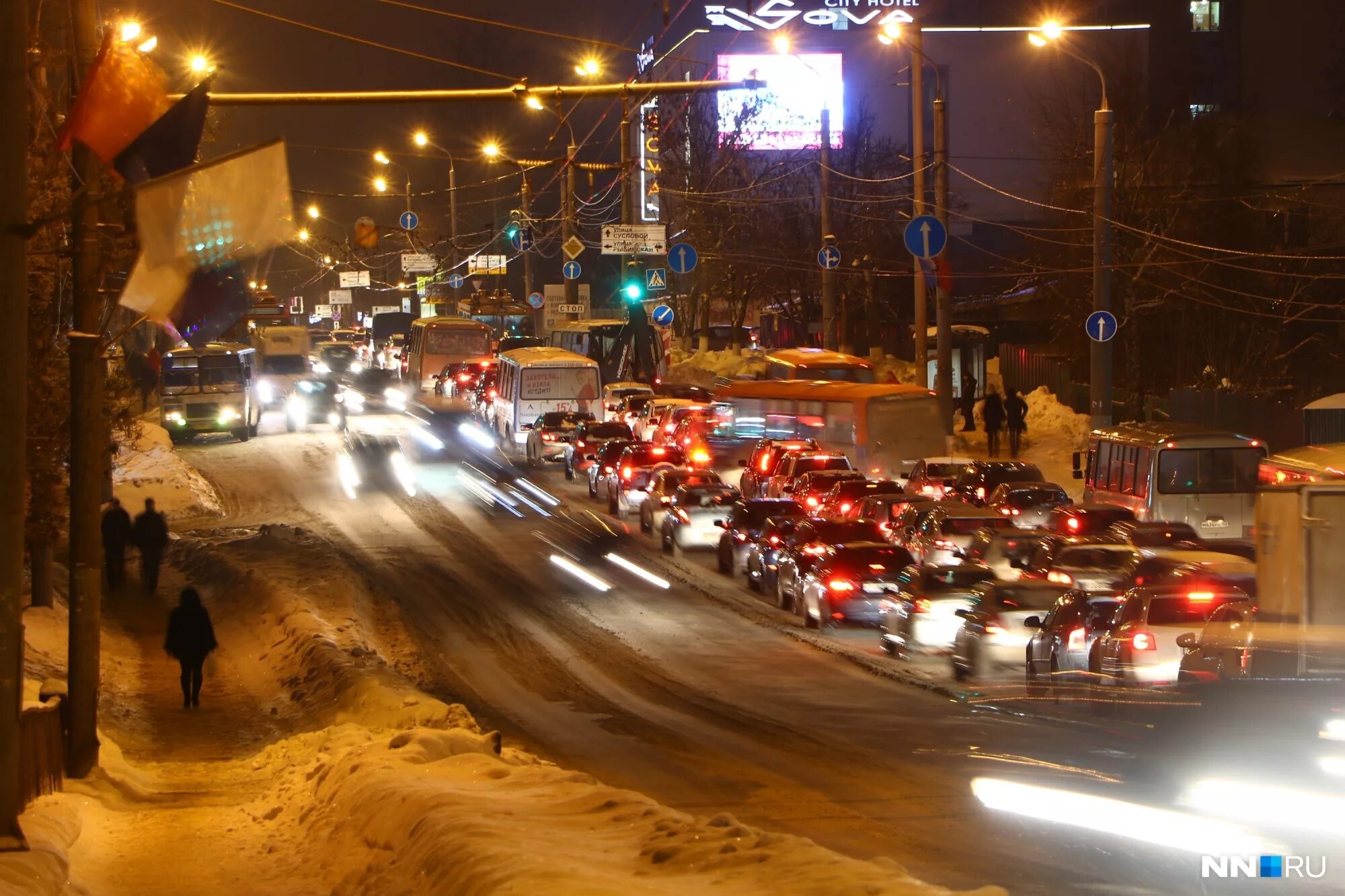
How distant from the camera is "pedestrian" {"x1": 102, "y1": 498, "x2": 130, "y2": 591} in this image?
2505 centimetres

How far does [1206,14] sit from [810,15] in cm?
2255

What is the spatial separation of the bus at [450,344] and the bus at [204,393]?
16888 millimetres

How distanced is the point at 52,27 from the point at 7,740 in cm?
1230

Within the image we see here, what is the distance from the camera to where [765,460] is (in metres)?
36.4

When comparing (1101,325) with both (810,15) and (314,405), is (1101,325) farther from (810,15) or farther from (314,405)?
(810,15)

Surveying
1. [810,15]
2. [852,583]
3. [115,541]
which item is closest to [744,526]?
[852,583]

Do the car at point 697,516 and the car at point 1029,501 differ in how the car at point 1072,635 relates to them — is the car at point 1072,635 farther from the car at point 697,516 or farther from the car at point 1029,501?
the car at point 697,516

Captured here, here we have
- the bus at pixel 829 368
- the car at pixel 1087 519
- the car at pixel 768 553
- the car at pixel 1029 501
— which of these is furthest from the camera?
the bus at pixel 829 368

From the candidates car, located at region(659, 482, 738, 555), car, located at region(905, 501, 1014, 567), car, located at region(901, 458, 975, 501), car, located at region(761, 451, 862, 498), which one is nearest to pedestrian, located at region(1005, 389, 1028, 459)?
car, located at region(901, 458, 975, 501)

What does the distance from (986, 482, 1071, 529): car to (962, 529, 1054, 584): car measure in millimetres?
4163

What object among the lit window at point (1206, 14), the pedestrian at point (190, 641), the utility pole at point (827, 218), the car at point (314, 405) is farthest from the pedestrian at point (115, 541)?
the lit window at point (1206, 14)

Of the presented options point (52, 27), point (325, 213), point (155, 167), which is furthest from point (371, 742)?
point (325, 213)

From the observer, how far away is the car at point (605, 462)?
118 feet

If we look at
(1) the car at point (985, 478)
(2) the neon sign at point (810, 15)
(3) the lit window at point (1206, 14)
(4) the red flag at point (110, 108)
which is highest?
(2) the neon sign at point (810, 15)
